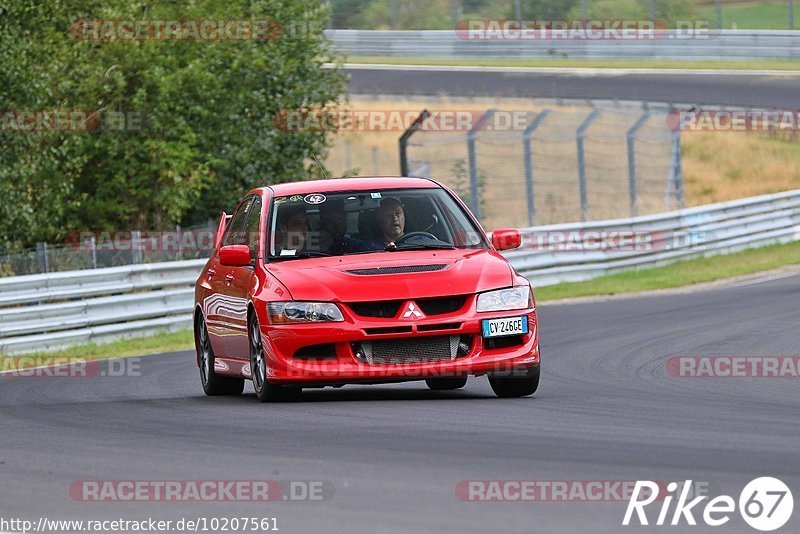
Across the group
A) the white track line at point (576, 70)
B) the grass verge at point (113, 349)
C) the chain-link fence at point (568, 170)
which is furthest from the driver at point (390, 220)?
the white track line at point (576, 70)

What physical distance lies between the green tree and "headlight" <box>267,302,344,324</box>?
14.7 metres

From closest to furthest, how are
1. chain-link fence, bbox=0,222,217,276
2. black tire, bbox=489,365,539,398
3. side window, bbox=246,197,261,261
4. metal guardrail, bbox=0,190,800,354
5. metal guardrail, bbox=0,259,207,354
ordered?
black tire, bbox=489,365,539,398 → side window, bbox=246,197,261,261 → metal guardrail, bbox=0,259,207,354 → metal guardrail, bbox=0,190,800,354 → chain-link fence, bbox=0,222,217,276

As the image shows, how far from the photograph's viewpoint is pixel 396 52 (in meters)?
50.8

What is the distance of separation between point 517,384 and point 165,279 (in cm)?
1084

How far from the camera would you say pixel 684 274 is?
25562mm

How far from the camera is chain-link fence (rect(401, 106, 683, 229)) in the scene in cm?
Result: 2667

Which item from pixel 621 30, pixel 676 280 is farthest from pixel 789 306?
pixel 621 30

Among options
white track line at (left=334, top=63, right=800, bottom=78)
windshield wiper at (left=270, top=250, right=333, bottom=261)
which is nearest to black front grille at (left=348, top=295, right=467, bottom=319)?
windshield wiper at (left=270, top=250, right=333, bottom=261)

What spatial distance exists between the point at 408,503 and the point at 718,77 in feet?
122

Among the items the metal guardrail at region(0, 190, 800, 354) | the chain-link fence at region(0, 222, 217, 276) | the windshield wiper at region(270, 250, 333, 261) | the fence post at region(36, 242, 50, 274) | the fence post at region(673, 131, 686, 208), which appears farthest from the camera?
the fence post at region(673, 131, 686, 208)

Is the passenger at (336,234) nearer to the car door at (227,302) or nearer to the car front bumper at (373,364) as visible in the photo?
the car door at (227,302)

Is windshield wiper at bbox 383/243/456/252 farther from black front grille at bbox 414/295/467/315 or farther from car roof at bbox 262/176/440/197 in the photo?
black front grille at bbox 414/295/467/315

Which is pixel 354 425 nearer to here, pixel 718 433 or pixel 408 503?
pixel 718 433

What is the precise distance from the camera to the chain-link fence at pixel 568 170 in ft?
87.5
